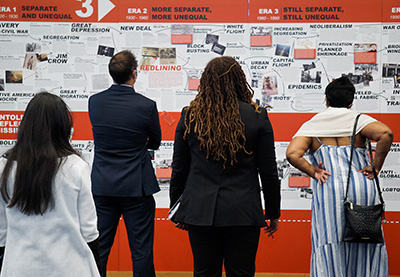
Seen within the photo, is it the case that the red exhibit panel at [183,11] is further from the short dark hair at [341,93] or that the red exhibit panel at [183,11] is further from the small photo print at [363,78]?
the short dark hair at [341,93]

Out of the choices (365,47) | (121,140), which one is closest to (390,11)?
(365,47)

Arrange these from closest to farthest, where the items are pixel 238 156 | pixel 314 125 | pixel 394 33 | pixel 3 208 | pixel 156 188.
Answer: pixel 3 208
pixel 238 156
pixel 314 125
pixel 156 188
pixel 394 33

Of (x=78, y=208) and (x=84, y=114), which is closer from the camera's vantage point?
(x=78, y=208)

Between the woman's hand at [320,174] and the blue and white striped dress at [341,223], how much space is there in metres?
0.02

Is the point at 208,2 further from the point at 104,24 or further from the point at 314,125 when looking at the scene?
the point at 314,125

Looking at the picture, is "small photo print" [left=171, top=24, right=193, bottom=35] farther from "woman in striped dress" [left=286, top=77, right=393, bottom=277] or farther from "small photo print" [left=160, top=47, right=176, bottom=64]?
"woman in striped dress" [left=286, top=77, right=393, bottom=277]

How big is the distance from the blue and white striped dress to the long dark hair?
1.64 metres

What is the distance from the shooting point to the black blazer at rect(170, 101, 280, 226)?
7.87ft

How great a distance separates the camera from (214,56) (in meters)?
4.03

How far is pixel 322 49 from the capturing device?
157 inches

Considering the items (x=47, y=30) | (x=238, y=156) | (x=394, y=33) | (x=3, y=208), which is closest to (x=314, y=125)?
(x=238, y=156)

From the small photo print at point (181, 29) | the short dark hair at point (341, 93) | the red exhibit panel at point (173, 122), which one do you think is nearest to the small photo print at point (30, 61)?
the red exhibit panel at point (173, 122)

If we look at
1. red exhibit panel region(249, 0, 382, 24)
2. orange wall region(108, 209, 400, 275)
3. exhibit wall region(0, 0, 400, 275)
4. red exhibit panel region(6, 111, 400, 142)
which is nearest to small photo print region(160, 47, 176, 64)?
exhibit wall region(0, 0, 400, 275)

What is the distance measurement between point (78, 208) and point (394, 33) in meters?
2.93
